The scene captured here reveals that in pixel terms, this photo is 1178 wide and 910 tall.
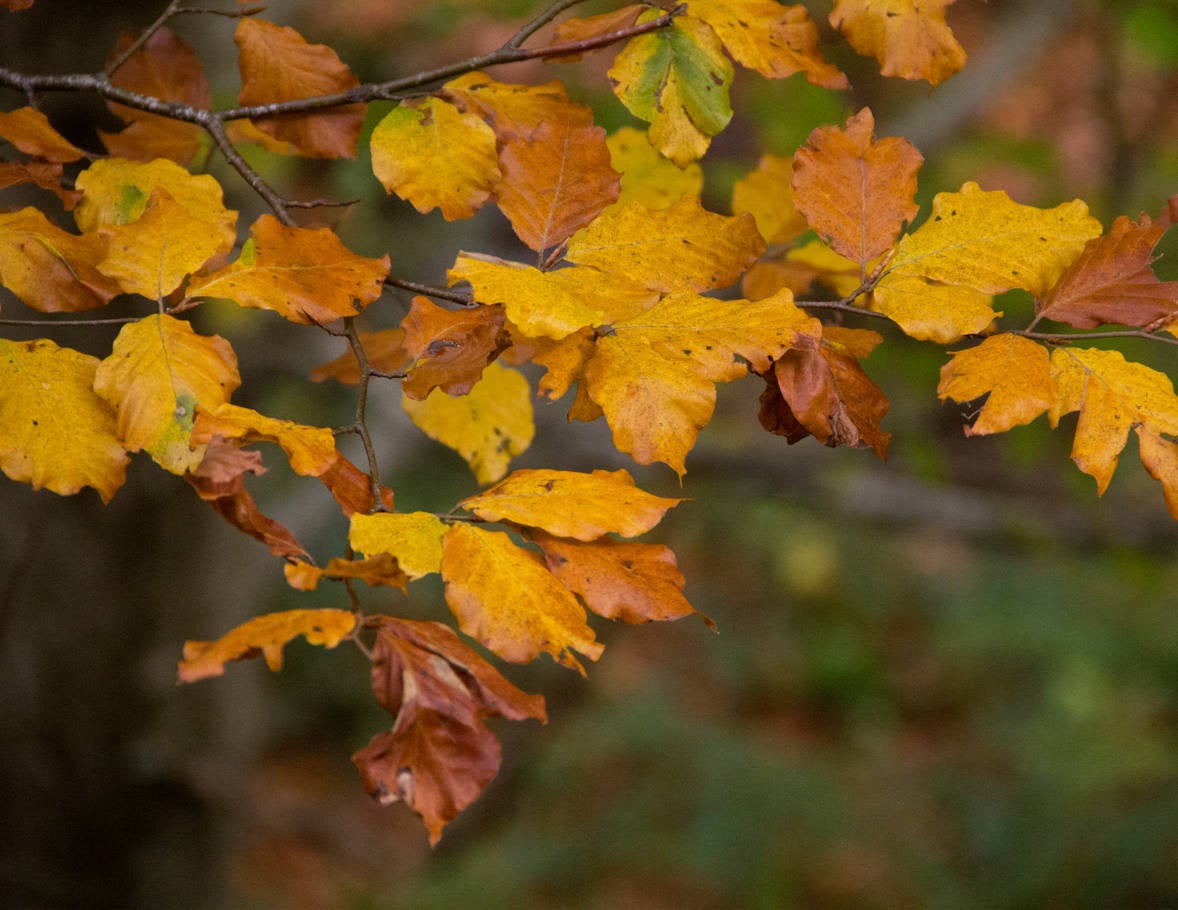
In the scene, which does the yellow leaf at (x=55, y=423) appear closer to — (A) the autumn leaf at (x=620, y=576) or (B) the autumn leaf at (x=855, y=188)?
(A) the autumn leaf at (x=620, y=576)

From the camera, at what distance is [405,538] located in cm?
38

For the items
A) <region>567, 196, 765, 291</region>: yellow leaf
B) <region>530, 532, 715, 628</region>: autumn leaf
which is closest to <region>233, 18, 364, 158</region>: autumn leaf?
<region>567, 196, 765, 291</region>: yellow leaf

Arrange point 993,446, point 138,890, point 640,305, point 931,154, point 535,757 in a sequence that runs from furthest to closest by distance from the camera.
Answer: point 993,446 → point 535,757 → point 931,154 → point 138,890 → point 640,305

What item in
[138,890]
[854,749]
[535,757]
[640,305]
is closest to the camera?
[640,305]

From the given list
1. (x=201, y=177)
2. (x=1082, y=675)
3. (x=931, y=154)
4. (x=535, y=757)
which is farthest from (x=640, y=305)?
(x=1082, y=675)

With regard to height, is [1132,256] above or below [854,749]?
above

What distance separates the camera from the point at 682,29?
1.59ft

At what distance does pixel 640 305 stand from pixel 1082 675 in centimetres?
325

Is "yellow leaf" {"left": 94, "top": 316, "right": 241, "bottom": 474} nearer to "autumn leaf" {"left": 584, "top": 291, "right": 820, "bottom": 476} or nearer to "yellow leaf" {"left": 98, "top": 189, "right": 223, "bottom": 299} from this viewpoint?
"yellow leaf" {"left": 98, "top": 189, "right": 223, "bottom": 299}

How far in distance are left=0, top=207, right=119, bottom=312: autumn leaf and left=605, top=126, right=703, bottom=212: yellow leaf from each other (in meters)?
0.29

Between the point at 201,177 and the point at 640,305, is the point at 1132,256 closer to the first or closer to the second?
the point at 640,305

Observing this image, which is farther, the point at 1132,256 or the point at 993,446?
the point at 993,446

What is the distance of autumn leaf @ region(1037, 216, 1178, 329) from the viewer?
453 millimetres

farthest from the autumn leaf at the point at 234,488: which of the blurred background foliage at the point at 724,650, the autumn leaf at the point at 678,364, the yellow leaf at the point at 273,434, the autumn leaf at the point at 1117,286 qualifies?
the autumn leaf at the point at 1117,286
